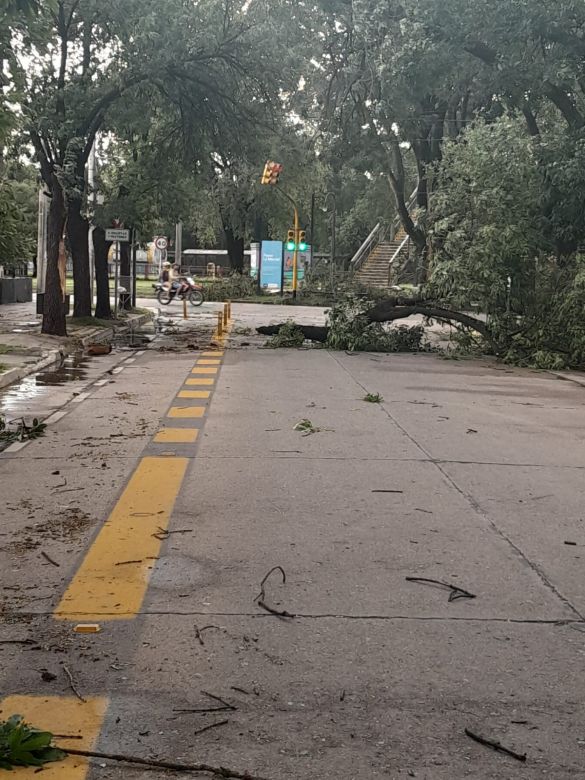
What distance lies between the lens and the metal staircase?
180 feet

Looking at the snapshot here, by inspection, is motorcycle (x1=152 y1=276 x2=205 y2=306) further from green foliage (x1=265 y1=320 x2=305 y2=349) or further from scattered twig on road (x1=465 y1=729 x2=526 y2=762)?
scattered twig on road (x1=465 y1=729 x2=526 y2=762)

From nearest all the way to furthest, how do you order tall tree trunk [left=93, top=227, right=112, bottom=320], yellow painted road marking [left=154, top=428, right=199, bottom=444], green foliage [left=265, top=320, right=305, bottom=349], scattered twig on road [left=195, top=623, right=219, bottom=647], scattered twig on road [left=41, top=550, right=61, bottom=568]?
scattered twig on road [left=195, top=623, right=219, bottom=647] → scattered twig on road [left=41, top=550, right=61, bottom=568] → yellow painted road marking [left=154, top=428, right=199, bottom=444] → green foliage [left=265, top=320, right=305, bottom=349] → tall tree trunk [left=93, top=227, right=112, bottom=320]

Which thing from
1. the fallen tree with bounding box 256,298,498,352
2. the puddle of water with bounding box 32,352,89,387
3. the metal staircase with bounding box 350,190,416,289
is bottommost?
the puddle of water with bounding box 32,352,89,387

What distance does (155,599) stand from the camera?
511 centimetres

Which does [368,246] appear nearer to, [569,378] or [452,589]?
Result: [569,378]

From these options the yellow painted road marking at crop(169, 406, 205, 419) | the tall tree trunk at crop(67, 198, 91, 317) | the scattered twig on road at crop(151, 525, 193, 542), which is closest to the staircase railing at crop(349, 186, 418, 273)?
the tall tree trunk at crop(67, 198, 91, 317)

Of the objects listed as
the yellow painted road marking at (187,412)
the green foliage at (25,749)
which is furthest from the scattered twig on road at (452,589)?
the yellow painted road marking at (187,412)

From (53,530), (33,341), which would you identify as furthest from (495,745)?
(33,341)

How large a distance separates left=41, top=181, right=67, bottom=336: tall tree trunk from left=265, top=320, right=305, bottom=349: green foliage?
500cm

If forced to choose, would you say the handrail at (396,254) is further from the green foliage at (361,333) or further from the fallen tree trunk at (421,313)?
the fallen tree trunk at (421,313)

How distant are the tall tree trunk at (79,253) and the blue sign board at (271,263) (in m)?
28.0

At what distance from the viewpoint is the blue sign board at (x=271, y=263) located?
5522 centimetres

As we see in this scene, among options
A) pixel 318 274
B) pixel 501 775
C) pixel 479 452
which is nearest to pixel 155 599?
pixel 501 775

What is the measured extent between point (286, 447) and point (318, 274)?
160 ft
